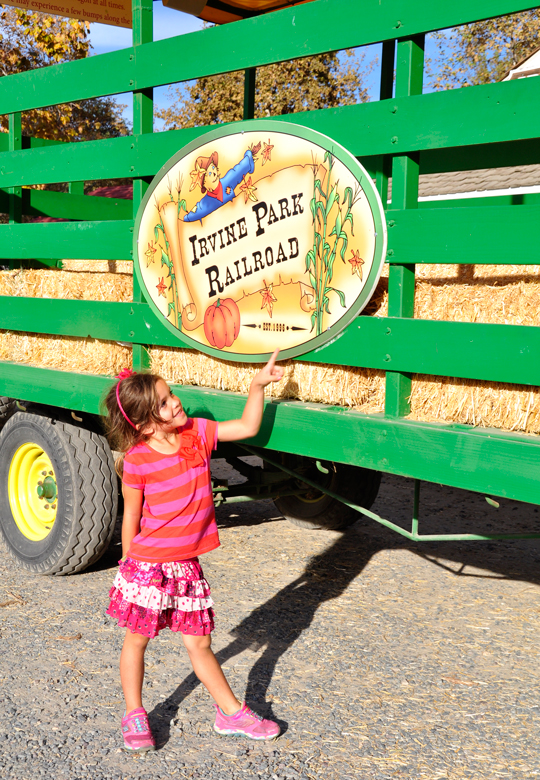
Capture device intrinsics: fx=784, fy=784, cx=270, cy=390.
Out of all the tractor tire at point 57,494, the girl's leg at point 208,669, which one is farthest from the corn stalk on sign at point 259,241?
the tractor tire at point 57,494

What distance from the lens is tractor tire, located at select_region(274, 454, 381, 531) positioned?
4.60m

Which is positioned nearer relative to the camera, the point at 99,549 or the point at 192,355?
the point at 192,355

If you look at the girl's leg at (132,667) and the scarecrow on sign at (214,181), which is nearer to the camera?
the girl's leg at (132,667)

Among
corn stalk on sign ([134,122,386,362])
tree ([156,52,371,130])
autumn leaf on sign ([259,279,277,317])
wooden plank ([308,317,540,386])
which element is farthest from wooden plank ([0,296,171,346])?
tree ([156,52,371,130])

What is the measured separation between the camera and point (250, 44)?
112 inches

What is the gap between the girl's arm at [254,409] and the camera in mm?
2676

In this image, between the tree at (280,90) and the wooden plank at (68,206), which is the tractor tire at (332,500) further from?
the tree at (280,90)

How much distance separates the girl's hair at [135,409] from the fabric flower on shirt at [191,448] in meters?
0.12

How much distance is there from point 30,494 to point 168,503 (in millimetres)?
2134

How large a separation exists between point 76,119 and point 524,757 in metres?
23.7

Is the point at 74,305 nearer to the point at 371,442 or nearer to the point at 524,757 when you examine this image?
the point at 371,442

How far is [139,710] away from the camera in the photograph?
8.60 feet

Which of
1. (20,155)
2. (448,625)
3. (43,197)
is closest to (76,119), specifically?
(43,197)

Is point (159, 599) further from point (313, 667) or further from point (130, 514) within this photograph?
point (313, 667)
